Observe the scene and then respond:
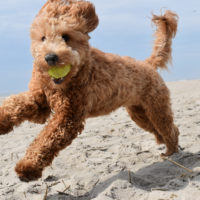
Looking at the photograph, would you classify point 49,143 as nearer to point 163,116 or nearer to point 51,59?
point 51,59

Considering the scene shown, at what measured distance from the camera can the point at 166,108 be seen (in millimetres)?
5375

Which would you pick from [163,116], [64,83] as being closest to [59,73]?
[64,83]

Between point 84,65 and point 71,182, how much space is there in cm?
166

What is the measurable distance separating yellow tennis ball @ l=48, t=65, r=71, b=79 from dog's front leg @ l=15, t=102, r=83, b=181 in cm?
41

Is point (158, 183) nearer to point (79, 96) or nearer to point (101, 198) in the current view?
point (101, 198)

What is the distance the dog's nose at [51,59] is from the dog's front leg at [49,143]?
0.63m

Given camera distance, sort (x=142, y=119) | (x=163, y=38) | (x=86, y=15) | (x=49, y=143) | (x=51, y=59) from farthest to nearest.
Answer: (x=163, y=38)
(x=142, y=119)
(x=86, y=15)
(x=49, y=143)
(x=51, y=59)

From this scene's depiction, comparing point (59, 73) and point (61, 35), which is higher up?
point (61, 35)

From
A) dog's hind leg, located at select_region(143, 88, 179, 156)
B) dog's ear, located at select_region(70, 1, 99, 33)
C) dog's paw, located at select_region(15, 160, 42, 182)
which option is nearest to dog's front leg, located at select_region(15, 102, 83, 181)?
dog's paw, located at select_region(15, 160, 42, 182)

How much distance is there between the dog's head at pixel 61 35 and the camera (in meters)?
3.54

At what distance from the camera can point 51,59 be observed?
3.47m

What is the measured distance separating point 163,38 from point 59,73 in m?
2.83

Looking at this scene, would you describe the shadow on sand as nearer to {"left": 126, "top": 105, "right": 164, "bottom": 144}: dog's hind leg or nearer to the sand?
the sand

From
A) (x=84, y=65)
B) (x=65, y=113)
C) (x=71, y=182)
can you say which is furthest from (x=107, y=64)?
(x=71, y=182)
